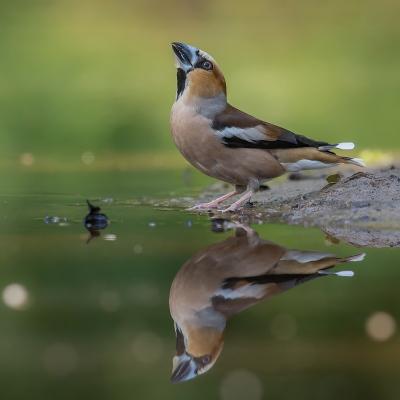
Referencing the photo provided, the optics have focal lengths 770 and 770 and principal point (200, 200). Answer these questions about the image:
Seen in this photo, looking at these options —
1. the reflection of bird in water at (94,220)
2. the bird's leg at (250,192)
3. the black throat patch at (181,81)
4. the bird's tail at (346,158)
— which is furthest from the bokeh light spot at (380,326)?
the black throat patch at (181,81)

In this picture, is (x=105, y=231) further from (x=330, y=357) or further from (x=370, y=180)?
(x=330, y=357)

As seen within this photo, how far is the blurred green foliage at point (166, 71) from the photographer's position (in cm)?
1445

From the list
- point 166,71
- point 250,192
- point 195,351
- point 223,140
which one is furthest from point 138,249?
point 166,71

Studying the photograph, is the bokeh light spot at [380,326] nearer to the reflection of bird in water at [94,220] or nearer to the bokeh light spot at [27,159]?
the reflection of bird in water at [94,220]

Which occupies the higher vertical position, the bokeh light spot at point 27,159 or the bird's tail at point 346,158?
the bokeh light spot at point 27,159

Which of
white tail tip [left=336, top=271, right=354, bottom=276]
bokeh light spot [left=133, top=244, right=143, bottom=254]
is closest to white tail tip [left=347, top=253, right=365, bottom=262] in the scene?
white tail tip [left=336, top=271, right=354, bottom=276]

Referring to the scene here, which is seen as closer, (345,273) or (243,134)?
(345,273)

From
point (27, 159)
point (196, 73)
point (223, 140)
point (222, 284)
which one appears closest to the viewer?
point (222, 284)

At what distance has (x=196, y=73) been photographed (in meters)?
6.88

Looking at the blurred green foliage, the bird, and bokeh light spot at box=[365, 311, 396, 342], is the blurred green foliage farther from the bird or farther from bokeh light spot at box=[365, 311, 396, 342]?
bokeh light spot at box=[365, 311, 396, 342]

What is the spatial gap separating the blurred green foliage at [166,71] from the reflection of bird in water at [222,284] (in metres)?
7.72

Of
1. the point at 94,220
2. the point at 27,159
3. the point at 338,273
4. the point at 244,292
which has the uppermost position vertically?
the point at 27,159

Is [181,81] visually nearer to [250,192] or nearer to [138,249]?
[250,192]

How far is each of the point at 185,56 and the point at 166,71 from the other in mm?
12961
